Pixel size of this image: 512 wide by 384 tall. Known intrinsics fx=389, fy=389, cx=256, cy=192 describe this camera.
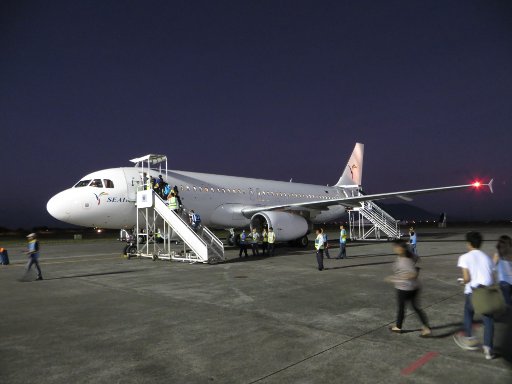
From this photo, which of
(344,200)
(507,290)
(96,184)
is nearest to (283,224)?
(344,200)

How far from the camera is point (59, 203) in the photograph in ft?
50.8

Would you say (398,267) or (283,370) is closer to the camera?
(283,370)

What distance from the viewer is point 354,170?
35406mm

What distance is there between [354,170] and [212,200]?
19320mm

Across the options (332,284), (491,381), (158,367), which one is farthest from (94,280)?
(491,381)

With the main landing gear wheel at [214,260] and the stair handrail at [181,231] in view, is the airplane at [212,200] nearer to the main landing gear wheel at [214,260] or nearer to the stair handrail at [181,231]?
the stair handrail at [181,231]

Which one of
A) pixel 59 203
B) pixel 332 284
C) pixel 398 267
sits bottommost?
pixel 332 284

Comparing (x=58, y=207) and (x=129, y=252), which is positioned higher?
(x=58, y=207)

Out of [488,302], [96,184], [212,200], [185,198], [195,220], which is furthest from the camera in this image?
[212,200]

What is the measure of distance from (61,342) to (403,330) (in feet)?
15.2

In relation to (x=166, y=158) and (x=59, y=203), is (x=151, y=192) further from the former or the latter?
(x=59, y=203)

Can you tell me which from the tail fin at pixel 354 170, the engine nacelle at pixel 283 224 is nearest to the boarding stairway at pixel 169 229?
the engine nacelle at pixel 283 224

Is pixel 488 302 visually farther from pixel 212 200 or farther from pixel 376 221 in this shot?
pixel 376 221

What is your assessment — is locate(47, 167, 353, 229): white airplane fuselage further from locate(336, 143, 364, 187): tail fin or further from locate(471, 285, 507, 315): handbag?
locate(471, 285, 507, 315): handbag
